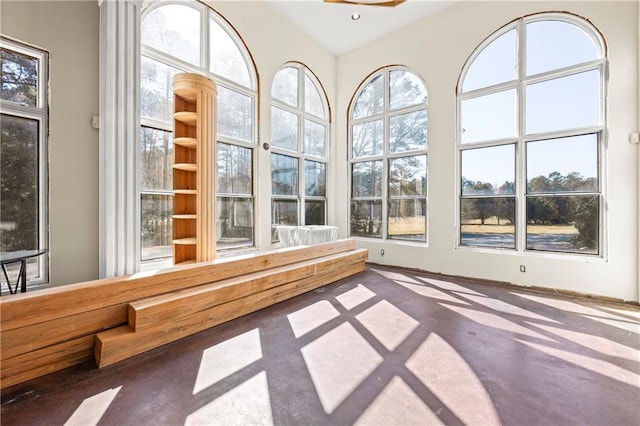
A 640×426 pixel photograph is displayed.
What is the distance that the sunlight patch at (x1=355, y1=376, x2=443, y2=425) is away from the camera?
1.53m

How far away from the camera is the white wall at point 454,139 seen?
3482 mm

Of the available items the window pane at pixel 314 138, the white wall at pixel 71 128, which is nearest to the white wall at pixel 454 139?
the window pane at pixel 314 138

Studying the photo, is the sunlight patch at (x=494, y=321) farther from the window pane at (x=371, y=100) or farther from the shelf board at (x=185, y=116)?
the window pane at (x=371, y=100)

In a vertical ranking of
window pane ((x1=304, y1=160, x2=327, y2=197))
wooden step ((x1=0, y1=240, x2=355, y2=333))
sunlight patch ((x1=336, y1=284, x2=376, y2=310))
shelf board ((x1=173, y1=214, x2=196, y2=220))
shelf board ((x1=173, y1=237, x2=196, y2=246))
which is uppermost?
window pane ((x1=304, y1=160, x2=327, y2=197))

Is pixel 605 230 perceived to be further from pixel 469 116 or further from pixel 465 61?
pixel 465 61

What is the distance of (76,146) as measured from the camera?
2.76m

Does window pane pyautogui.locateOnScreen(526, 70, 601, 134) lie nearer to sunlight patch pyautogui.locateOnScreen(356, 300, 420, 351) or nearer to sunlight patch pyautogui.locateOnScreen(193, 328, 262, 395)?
sunlight patch pyautogui.locateOnScreen(356, 300, 420, 351)

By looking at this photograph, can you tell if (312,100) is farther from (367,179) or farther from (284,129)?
(367,179)

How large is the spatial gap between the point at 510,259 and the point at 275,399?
13.9ft

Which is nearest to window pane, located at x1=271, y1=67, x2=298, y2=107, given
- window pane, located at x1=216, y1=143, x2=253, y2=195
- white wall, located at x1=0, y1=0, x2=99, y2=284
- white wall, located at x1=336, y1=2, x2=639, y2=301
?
white wall, located at x1=336, y1=2, x2=639, y2=301

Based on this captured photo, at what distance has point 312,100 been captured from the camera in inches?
239

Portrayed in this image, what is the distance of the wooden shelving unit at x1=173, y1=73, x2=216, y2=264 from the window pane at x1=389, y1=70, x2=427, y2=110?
→ 380 centimetres

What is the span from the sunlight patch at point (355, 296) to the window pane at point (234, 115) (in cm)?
307

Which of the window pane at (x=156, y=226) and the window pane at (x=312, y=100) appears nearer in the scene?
the window pane at (x=156, y=226)
